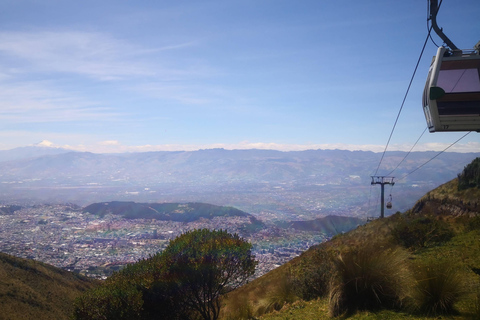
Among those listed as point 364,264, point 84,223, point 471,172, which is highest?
point 471,172

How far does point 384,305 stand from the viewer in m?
6.70

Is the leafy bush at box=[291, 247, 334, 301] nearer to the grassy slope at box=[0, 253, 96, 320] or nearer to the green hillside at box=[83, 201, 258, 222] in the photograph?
the grassy slope at box=[0, 253, 96, 320]

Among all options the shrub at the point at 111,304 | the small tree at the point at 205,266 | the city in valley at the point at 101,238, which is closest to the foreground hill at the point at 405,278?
the small tree at the point at 205,266

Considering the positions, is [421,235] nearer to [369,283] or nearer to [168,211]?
[369,283]

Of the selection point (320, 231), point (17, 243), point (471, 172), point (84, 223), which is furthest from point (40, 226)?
point (471, 172)

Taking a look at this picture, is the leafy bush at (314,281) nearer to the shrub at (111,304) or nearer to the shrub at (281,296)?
the shrub at (281,296)

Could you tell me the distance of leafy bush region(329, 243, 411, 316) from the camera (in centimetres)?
668

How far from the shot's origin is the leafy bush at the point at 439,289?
231 inches

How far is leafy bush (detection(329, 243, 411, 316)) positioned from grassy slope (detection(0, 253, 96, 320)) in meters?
21.1

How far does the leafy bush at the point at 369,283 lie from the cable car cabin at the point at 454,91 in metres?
3.80

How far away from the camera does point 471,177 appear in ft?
75.9

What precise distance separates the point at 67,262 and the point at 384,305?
54.6 metres

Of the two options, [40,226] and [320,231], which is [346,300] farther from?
[40,226]

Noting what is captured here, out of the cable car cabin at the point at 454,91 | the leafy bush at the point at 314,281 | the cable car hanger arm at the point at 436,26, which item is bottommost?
the leafy bush at the point at 314,281
